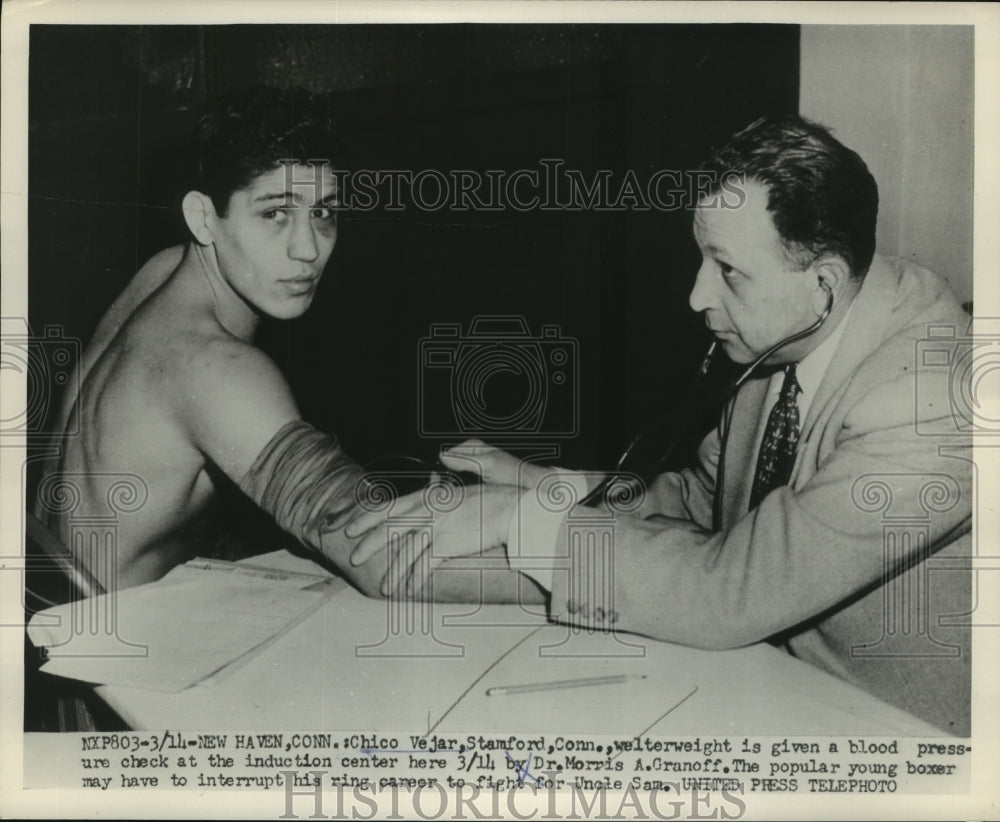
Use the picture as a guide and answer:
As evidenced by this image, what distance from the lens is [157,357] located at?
1374 mm

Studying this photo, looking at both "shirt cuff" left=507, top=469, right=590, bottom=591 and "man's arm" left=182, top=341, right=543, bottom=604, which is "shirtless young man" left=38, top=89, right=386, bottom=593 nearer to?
"man's arm" left=182, top=341, right=543, bottom=604

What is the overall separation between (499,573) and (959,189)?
32.1 inches

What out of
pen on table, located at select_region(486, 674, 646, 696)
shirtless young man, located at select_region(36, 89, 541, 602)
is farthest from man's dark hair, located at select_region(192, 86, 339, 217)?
pen on table, located at select_region(486, 674, 646, 696)

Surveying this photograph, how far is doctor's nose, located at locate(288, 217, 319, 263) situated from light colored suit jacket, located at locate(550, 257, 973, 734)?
509mm

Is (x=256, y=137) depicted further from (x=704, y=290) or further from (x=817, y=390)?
(x=817, y=390)

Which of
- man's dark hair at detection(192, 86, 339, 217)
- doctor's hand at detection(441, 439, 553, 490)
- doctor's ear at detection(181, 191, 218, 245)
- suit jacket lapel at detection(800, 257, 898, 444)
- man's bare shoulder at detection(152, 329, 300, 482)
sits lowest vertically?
doctor's hand at detection(441, 439, 553, 490)

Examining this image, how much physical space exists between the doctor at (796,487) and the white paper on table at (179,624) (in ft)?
0.43

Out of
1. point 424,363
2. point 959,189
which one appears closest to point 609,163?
point 424,363

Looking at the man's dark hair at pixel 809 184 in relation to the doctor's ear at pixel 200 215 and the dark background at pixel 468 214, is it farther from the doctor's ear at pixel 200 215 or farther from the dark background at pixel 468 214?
the doctor's ear at pixel 200 215

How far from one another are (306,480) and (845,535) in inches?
28.3

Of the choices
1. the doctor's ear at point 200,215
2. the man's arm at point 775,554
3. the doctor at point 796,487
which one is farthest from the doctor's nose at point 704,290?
the doctor's ear at point 200,215

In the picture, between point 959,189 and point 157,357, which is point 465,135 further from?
point 959,189

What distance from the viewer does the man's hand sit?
4.48 ft

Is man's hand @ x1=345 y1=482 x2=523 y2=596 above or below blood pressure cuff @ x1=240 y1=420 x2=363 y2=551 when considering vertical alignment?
below
